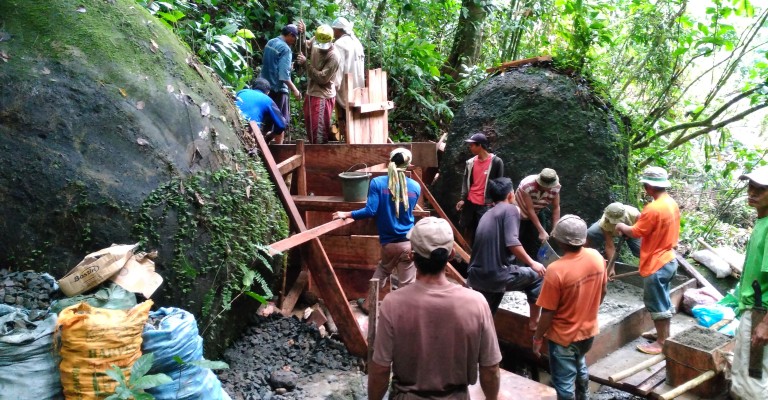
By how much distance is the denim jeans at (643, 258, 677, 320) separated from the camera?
5.27m

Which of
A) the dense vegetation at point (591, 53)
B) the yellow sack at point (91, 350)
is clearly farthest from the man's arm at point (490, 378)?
the dense vegetation at point (591, 53)

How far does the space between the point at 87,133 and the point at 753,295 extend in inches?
188

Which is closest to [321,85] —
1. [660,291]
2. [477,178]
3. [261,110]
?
[261,110]

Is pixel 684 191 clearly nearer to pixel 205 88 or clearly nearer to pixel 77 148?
pixel 205 88

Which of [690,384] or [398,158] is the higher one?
[398,158]

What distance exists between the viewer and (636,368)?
505 centimetres

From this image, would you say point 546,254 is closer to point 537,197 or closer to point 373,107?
point 537,197

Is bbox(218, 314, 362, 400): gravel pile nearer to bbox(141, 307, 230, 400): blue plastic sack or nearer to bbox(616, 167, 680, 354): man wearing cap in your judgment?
bbox(141, 307, 230, 400): blue plastic sack

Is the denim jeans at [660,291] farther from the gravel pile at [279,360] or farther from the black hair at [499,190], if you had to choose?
the gravel pile at [279,360]

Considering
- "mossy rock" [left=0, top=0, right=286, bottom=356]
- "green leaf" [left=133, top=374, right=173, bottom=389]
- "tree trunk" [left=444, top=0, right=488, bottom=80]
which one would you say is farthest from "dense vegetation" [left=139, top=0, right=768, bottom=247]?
"green leaf" [left=133, top=374, right=173, bottom=389]

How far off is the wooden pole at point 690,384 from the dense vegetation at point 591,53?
443 centimetres

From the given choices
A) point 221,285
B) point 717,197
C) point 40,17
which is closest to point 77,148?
point 40,17

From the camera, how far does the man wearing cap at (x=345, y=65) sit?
7.97 metres

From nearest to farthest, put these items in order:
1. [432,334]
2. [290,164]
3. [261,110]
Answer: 1. [432,334]
2. [290,164]
3. [261,110]
